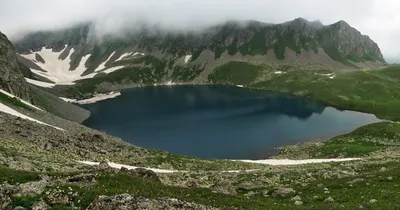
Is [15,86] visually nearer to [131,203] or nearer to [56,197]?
[56,197]

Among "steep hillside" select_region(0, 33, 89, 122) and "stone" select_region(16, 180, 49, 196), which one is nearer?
"stone" select_region(16, 180, 49, 196)

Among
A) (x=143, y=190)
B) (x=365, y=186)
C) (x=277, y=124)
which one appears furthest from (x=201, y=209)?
(x=277, y=124)

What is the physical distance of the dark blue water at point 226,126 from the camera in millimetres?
115369

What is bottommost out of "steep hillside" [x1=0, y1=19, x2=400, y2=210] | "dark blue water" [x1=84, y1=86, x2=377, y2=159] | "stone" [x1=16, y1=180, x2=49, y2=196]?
"dark blue water" [x1=84, y1=86, x2=377, y2=159]

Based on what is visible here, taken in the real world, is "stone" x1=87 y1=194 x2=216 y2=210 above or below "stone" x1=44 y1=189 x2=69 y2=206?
above

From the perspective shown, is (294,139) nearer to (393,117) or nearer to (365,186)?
(393,117)

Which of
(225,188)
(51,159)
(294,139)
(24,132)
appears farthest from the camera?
(294,139)

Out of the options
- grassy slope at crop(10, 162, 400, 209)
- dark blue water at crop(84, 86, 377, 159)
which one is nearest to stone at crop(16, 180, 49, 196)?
grassy slope at crop(10, 162, 400, 209)

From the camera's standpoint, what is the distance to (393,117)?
151 m

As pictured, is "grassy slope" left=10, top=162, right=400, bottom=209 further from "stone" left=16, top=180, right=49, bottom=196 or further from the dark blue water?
the dark blue water

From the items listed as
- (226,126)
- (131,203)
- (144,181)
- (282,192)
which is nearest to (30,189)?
(131,203)

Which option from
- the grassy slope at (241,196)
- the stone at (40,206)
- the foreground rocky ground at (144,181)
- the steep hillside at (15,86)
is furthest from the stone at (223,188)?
the steep hillside at (15,86)

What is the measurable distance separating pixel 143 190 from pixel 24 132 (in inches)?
1664

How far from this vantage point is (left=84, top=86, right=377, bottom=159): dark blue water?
115369 mm
